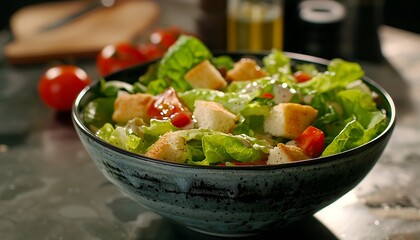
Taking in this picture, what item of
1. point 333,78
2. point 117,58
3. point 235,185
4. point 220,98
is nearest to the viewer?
point 235,185

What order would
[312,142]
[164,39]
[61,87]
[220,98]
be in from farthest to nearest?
[164,39] → [61,87] → [220,98] → [312,142]

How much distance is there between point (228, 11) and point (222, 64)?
0.75m

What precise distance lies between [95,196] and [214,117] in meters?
0.44

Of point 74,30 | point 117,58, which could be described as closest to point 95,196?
point 117,58

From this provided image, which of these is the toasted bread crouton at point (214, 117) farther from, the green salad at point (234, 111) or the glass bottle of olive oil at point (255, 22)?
the glass bottle of olive oil at point (255, 22)

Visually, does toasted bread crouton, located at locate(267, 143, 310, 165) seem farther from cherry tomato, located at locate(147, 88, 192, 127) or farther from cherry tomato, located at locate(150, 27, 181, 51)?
cherry tomato, located at locate(150, 27, 181, 51)

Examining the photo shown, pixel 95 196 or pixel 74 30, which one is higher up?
pixel 95 196

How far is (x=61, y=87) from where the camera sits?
1979 mm

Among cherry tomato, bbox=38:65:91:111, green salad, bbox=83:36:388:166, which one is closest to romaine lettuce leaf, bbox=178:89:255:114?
green salad, bbox=83:36:388:166

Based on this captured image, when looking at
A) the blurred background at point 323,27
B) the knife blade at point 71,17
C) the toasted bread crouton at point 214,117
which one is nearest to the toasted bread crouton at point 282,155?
the toasted bread crouton at point 214,117

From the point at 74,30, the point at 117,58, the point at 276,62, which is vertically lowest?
the point at 74,30

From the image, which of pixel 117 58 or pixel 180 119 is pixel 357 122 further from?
pixel 117 58

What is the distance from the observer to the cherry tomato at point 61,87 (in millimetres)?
1970

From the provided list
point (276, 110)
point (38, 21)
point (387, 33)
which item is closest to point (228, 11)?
point (387, 33)
